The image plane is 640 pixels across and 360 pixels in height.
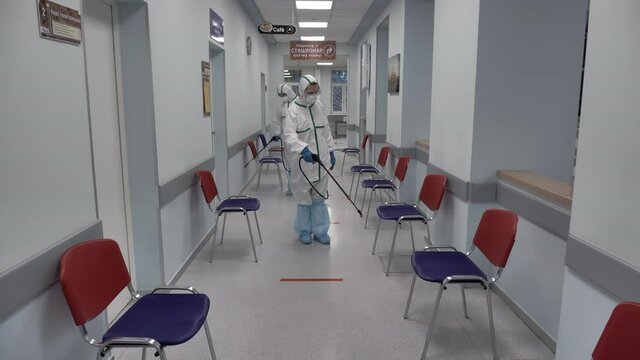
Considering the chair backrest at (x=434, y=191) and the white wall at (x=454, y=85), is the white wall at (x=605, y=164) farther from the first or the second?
the chair backrest at (x=434, y=191)

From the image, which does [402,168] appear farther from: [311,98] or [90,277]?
[90,277]

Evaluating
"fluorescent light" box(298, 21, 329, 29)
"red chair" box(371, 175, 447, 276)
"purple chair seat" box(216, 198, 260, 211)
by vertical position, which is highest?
"fluorescent light" box(298, 21, 329, 29)

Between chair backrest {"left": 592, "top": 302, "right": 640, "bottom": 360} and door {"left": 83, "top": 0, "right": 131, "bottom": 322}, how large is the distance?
8.67 ft

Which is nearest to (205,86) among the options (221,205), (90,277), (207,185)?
(207,185)

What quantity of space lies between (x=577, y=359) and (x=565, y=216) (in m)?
0.79

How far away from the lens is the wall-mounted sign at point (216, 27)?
5285 millimetres

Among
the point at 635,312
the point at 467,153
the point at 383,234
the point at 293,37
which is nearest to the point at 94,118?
the point at 467,153

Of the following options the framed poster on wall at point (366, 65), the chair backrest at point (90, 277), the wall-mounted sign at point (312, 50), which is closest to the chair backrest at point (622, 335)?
the chair backrest at point (90, 277)

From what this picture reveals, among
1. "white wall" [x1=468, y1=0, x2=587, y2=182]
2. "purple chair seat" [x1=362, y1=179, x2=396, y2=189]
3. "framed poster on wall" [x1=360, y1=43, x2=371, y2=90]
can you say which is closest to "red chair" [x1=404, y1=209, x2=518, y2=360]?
"white wall" [x1=468, y1=0, x2=587, y2=182]

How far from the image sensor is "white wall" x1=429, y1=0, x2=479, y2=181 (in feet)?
11.7

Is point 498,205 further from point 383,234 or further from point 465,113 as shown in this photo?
point 383,234

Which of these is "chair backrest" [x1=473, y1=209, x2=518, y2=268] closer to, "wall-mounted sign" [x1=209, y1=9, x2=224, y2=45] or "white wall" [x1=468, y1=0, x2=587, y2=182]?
"white wall" [x1=468, y1=0, x2=587, y2=182]

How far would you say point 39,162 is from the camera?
1.88 metres

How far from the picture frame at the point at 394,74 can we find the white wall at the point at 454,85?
186 cm
